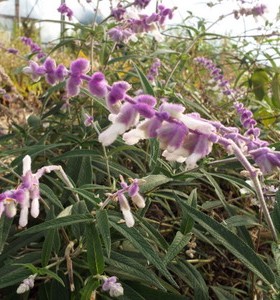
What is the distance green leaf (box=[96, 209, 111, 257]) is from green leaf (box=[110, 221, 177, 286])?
5cm

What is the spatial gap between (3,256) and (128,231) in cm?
41

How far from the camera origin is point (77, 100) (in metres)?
2.11

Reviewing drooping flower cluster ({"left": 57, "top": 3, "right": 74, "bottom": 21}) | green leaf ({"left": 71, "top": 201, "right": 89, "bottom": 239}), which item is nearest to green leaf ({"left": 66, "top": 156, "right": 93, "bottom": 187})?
green leaf ({"left": 71, "top": 201, "right": 89, "bottom": 239})

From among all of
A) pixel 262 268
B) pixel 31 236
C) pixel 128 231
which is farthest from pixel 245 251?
pixel 31 236

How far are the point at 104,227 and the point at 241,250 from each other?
0.25 meters

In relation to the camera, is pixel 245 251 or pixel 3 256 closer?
pixel 245 251

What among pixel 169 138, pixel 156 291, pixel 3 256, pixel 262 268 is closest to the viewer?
pixel 169 138

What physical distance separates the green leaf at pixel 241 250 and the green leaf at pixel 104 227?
17cm

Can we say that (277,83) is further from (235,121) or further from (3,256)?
(3,256)

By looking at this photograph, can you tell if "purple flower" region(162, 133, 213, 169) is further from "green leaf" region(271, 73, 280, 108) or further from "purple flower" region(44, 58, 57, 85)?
"green leaf" region(271, 73, 280, 108)

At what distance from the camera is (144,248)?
910 millimetres

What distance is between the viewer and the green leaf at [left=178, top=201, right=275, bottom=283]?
0.83 m

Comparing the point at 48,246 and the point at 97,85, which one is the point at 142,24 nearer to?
the point at 48,246

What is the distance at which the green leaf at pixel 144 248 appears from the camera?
882mm
